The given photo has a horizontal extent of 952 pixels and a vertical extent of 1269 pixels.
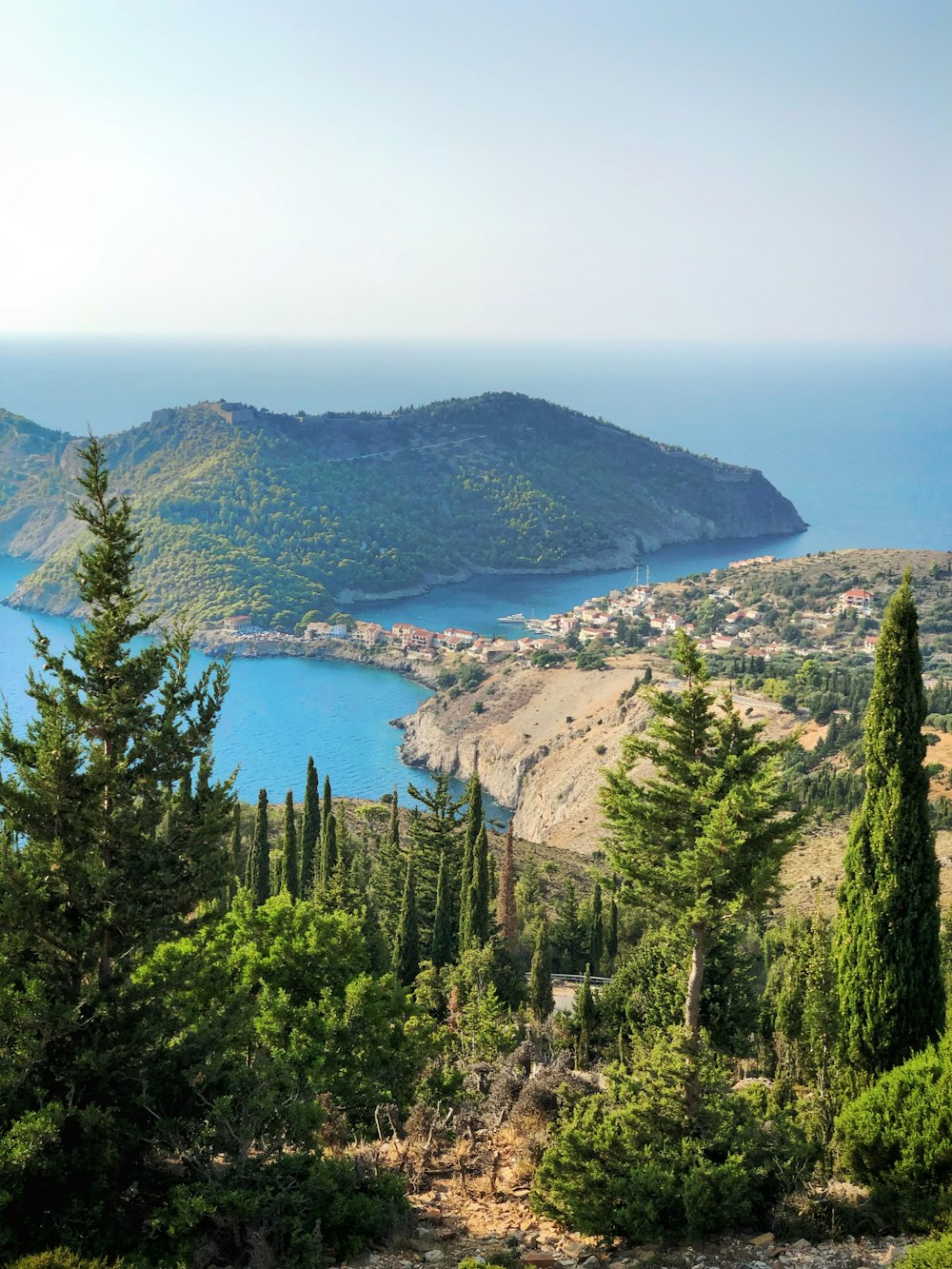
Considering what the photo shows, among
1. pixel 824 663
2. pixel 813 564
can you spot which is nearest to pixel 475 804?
pixel 824 663

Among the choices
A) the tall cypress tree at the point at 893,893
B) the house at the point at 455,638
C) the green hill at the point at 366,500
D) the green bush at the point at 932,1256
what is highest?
the green hill at the point at 366,500

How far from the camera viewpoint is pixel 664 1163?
10.2 metres

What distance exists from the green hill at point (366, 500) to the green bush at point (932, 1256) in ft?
386

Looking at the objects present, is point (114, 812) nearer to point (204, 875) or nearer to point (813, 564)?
point (204, 875)

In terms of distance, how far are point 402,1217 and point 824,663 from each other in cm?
8659

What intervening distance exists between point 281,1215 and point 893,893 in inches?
260

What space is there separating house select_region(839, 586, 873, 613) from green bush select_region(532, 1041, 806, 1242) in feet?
345

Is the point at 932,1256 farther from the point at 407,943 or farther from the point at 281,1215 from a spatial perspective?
the point at 407,943

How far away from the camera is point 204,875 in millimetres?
11000

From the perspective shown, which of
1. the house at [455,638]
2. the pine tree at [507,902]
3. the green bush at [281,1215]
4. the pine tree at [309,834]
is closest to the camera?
the green bush at [281,1215]

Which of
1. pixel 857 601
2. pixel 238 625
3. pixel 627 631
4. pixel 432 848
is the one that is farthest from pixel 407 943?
pixel 238 625

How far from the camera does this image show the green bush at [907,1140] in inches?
391

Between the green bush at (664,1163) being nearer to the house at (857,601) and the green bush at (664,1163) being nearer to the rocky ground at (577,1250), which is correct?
the rocky ground at (577,1250)

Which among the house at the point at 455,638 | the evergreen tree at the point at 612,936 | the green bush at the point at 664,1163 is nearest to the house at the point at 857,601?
the house at the point at 455,638
